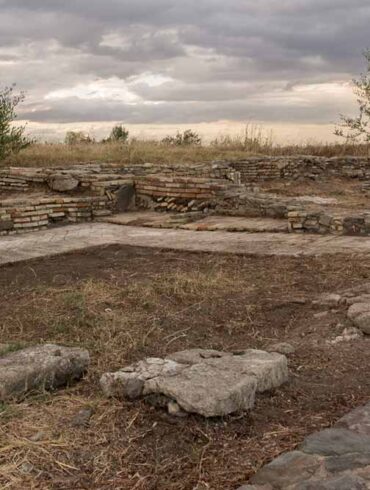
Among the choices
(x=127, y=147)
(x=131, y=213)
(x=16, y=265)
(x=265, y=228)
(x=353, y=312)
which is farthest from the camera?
(x=127, y=147)

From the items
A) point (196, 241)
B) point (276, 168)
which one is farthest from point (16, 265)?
point (276, 168)

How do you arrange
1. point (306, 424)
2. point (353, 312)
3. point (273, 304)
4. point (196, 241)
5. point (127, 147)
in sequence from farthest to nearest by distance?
1. point (127, 147)
2. point (196, 241)
3. point (273, 304)
4. point (353, 312)
5. point (306, 424)

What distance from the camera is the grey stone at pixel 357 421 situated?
9.58 feet

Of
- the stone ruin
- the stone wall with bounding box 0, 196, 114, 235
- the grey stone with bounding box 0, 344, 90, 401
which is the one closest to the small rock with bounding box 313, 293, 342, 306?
the grey stone with bounding box 0, 344, 90, 401

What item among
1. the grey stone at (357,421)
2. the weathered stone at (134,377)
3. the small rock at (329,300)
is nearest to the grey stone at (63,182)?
the small rock at (329,300)

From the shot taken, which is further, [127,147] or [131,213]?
[127,147]

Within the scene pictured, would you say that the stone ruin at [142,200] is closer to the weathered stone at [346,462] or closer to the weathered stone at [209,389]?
the weathered stone at [209,389]

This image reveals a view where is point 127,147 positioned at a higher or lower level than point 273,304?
higher

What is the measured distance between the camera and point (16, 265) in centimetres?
702

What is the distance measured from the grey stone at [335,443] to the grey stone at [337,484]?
272 millimetres

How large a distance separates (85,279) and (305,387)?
3.13m

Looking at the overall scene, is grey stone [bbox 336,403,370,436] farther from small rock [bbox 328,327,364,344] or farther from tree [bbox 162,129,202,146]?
Result: tree [bbox 162,129,202,146]

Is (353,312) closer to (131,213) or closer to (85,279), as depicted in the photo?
(85,279)

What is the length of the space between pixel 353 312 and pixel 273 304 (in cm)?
74
